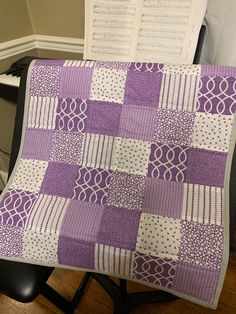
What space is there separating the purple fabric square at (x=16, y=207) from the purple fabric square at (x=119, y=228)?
21cm

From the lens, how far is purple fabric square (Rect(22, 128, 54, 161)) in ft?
2.55

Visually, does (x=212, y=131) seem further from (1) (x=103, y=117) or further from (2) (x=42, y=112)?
(2) (x=42, y=112)

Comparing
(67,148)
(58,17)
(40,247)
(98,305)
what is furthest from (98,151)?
(58,17)

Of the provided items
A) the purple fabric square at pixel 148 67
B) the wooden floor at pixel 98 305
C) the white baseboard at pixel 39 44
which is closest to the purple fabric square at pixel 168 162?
the purple fabric square at pixel 148 67

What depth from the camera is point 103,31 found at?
1003 mm

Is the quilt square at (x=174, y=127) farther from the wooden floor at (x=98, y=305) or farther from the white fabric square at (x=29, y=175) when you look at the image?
the wooden floor at (x=98, y=305)

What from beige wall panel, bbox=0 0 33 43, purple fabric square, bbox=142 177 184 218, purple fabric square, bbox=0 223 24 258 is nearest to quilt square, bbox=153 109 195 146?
purple fabric square, bbox=142 177 184 218

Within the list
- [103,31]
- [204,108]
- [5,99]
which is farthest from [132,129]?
[5,99]

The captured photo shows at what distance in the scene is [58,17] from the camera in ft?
4.14

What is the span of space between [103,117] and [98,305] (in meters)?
0.87

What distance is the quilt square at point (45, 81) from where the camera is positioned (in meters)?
0.78

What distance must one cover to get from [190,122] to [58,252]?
19.5 inches

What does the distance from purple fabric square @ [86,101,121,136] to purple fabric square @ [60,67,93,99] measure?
4cm

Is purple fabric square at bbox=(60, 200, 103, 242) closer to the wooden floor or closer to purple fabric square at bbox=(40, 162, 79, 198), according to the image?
purple fabric square at bbox=(40, 162, 79, 198)
